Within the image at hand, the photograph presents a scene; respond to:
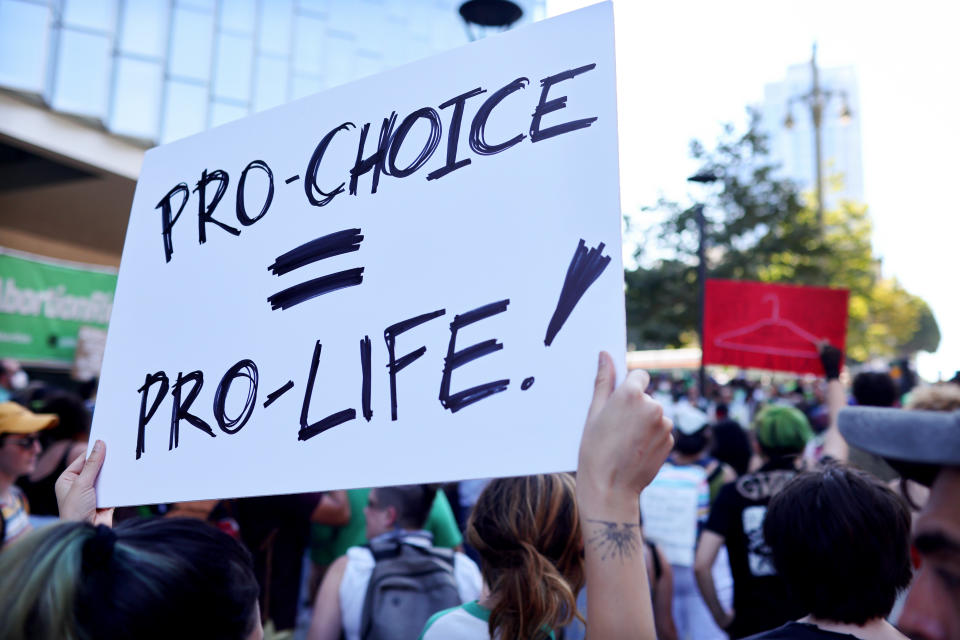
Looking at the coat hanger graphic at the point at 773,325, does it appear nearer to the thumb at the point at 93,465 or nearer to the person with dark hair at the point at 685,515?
the person with dark hair at the point at 685,515

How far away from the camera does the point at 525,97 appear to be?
57.3 inches

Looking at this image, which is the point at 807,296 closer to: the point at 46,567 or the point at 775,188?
the point at 46,567

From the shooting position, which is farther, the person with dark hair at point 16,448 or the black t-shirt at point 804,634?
the person with dark hair at point 16,448

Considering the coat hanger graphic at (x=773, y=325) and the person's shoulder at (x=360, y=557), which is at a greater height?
the coat hanger graphic at (x=773, y=325)

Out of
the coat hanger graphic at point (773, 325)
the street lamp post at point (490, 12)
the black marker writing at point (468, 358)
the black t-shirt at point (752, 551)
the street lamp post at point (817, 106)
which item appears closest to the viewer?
the black marker writing at point (468, 358)

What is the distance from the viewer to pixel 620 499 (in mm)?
1136

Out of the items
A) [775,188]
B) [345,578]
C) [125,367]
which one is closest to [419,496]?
[345,578]

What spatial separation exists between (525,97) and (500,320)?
0.45 metres

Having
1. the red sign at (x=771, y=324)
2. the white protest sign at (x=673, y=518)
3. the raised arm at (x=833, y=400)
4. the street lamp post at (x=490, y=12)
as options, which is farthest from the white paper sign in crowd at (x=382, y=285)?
the red sign at (x=771, y=324)

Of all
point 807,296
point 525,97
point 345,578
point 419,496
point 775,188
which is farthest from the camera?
point 775,188

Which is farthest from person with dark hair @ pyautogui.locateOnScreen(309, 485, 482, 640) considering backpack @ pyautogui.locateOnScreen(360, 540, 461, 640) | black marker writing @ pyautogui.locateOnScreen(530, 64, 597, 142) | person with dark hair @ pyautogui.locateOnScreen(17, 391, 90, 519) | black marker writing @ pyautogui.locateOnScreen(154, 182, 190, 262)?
person with dark hair @ pyautogui.locateOnScreen(17, 391, 90, 519)

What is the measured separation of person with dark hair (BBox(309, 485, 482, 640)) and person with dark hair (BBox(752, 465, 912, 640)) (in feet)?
3.69

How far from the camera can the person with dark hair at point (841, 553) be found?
5.98 feet

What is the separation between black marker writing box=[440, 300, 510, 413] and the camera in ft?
4.35
